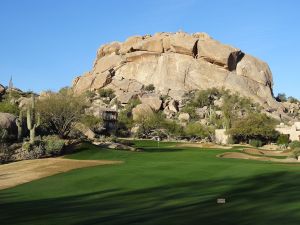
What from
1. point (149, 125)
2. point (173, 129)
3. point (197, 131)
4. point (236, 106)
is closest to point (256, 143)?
point (197, 131)

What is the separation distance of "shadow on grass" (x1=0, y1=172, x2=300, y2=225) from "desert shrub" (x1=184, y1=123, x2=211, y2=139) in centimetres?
7357

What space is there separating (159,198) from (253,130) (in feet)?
220

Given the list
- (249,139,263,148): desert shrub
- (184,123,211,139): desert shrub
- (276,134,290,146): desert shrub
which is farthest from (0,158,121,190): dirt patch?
(184,123,211,139): desert shrub

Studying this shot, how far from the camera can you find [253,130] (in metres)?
82.8

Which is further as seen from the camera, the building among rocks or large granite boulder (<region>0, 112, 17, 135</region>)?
the building among rocks

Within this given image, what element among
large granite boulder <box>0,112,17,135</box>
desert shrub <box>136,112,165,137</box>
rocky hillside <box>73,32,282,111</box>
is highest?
rocky hillside <box>73,32,282,111</box>

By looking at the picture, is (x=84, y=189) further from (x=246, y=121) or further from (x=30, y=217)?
(x=246, y=121)

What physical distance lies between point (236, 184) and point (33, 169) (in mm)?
15474

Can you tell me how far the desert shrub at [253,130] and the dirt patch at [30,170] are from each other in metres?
51.4

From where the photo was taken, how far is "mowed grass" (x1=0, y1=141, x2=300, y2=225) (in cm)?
1360

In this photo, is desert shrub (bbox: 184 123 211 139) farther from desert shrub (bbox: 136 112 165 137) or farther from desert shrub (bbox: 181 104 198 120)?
desert shrub (bbox: 181 104 198 120)

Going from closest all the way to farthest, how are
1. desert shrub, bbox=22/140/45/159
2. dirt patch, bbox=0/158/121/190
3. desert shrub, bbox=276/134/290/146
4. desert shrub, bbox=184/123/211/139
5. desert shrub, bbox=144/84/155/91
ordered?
1. dirt patch, bbox=0/158/121/190
2. desert shrub, bbox=22/140/45/159
3. desert shrub, bbox=276/134/290/146
4. desert shrub, bbox=184/123/211/139
5. desert shrub, bbox=144/84/155/91

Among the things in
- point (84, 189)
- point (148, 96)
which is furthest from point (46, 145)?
point (148, 96)

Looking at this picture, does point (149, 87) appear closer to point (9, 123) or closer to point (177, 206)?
point (9, 123)
